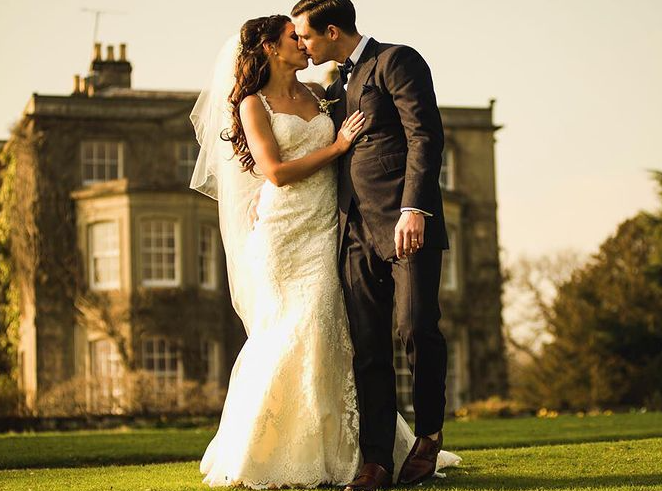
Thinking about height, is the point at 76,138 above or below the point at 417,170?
above

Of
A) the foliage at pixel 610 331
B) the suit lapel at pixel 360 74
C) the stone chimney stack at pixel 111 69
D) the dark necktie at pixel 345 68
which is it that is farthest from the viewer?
the stone chimney stack at pixel 111 69

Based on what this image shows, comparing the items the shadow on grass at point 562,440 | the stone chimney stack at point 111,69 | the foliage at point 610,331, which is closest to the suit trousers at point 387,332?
the shadow on grass at point 562,440

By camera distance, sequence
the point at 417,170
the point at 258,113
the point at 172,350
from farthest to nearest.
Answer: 1. the point at 172,350
2. the point at 258,113
3. the point at 417,170

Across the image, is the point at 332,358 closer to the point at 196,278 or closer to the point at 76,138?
the point at 196,278

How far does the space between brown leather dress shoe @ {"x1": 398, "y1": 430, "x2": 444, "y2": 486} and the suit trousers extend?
65 millimetres

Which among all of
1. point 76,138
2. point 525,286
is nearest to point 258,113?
point 76,138

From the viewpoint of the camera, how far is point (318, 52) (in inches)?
289

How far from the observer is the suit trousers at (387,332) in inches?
273

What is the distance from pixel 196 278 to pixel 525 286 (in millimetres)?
25701

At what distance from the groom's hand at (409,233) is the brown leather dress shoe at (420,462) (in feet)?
3.42

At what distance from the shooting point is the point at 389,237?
699 cm

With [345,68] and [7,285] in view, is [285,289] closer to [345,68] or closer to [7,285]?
[345,68]

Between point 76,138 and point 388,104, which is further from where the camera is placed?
point 76,138

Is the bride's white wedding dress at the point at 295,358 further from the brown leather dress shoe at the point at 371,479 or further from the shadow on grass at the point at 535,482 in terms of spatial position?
the shadow on grass at the point at 535,482
